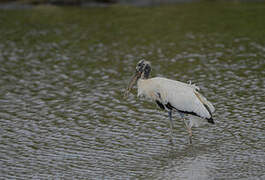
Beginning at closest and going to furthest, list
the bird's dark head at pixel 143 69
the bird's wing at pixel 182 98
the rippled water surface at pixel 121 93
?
the rippled water surface at pixel 121 93 → the bird's wing at pixel 182 98 → the bird's dark head at pixel 143 69

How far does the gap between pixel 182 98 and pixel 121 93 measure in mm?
3372

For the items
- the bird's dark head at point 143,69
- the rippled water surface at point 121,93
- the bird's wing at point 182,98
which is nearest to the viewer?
the rippled water surface at point 121,93

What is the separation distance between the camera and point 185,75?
44.7 ft

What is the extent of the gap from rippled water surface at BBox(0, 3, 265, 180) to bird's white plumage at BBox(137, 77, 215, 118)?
0.57m

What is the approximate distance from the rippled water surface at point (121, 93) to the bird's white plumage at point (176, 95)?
0.57 meters

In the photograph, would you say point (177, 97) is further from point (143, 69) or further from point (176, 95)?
point (143, 69)

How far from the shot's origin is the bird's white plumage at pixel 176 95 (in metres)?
9.26

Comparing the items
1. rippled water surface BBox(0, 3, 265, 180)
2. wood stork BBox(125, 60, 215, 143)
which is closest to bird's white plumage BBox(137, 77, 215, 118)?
wood stork BBox(125, 60, 215, 143)

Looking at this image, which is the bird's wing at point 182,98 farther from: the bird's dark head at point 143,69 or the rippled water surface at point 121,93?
the rippled water surface at point 121,93

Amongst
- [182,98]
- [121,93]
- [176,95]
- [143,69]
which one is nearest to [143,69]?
[143,69]

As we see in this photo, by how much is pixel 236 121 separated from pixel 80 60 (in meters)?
6.51

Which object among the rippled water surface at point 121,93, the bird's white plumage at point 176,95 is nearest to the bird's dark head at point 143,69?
the bird's white plumage at point 176,95

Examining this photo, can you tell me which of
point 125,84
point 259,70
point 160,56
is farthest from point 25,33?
point 259,70

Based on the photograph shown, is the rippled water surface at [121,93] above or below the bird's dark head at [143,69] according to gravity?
below
